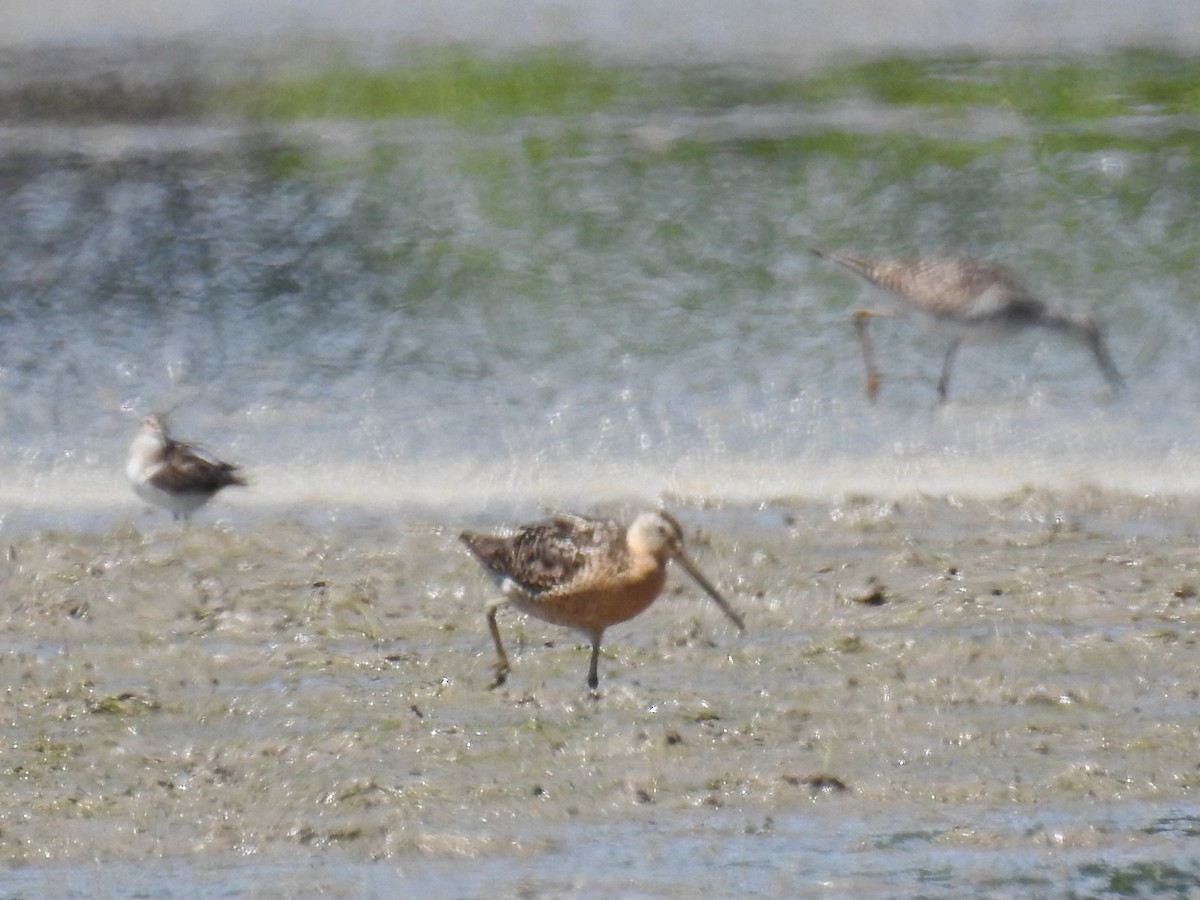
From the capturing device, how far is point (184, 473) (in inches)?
381

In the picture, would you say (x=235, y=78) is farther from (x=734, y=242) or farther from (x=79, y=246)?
(x=734, y=242)

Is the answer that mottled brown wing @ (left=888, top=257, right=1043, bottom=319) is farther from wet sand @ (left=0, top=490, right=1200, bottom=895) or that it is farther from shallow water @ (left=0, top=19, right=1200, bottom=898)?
wet sand @ (left=0, top=490, right=1200, bottom=895)

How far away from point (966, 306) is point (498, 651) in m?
4.83

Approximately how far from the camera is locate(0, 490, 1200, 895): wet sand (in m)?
5.82

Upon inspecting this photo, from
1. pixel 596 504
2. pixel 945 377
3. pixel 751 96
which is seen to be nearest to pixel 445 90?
pixel 751 96

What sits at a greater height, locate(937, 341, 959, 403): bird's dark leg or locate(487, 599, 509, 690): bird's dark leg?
locate(487, 599, 509, 690): bird's dark leg

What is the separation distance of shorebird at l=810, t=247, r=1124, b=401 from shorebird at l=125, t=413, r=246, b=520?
3591 millimetres

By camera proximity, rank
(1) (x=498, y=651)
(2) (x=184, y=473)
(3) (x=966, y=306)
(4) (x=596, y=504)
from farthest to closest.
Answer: (3) (x=966, y=306), (4) (x=596, y=504), (2) (x=184, y=473), (1) (x=498, y=651)

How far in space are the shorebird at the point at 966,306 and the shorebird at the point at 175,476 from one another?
141 inches

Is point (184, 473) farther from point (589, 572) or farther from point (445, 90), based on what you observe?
point (445, 90)

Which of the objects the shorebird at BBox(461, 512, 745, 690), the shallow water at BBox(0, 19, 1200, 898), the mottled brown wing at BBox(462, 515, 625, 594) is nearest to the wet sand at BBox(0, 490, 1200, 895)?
the shallow water at BBox(0, 19, 1200, 898)

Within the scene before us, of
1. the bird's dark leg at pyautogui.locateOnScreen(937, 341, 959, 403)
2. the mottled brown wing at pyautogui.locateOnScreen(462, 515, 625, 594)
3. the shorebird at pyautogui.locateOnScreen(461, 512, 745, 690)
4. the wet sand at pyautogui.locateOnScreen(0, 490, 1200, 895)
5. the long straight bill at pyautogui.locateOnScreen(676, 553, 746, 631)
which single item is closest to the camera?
the wet sand at pyautogui.locateOnScreen(0, 490, 1200, 895)

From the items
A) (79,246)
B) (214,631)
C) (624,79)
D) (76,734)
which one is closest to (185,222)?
(79,246)

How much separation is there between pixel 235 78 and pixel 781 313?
6.82m
